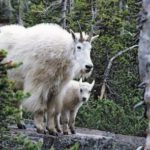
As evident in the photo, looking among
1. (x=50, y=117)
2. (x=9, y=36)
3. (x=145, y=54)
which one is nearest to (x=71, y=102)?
(x=50, y=117)

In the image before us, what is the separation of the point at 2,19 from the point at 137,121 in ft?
27.1

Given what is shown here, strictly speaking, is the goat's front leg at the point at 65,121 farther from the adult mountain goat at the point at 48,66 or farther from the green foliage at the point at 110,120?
the green foliage at the point at 110,120

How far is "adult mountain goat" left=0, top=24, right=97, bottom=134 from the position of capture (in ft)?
37.4

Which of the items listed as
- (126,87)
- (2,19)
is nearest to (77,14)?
(2,19)

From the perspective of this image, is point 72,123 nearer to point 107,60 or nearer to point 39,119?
point 39,119

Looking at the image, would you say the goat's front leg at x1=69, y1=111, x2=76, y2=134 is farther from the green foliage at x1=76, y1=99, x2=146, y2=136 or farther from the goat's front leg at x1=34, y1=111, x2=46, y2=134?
the green foliage at x1=76, y1=99, x2=146, y2=136

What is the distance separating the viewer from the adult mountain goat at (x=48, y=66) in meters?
11.4

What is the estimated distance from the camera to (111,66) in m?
22.2

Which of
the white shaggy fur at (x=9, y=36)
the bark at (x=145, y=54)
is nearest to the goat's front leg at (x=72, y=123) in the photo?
the white shaggy fur at (x=9, y=36)

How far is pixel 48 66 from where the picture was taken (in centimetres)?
1141

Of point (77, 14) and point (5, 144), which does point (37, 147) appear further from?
point (77, 14)

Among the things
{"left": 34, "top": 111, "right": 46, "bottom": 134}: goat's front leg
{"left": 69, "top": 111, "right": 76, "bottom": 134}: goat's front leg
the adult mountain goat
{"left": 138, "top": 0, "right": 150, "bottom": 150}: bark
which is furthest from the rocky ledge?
{"left": 138, "top": 0, "right": 150, "bottom": 150}: bark

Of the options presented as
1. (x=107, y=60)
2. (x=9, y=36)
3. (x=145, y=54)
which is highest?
(x=145, y=54)

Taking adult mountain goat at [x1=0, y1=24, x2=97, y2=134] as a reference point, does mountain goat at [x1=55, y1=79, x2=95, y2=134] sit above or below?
below
